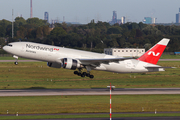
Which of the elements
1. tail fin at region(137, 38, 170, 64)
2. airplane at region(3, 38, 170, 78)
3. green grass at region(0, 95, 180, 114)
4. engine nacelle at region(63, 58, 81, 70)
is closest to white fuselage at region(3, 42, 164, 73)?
airplane at region(3, 38, 170, 78)

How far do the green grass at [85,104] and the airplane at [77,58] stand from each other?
271 inches

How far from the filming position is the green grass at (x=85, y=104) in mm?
39438

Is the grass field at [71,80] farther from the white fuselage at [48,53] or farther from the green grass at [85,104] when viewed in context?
the green grass at [85,104]

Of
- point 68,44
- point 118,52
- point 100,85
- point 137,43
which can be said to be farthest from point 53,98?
point 137,43

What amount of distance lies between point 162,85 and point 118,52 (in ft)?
277

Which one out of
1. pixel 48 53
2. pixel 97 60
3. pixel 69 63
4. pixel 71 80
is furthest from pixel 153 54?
pixel 71 80

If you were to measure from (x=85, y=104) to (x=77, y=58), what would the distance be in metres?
12.3

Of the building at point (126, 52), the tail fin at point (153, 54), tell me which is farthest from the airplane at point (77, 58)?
the building at point (126, 52)

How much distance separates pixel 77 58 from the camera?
52.7 m

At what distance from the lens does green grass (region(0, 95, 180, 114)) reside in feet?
129

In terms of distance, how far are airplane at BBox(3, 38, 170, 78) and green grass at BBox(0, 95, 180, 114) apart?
6890 millimetres

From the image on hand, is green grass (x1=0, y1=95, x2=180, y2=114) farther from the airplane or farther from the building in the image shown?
the building

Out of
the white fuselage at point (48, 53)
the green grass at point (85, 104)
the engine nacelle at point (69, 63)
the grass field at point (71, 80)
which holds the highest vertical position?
the white fuselage at point (48, 53)

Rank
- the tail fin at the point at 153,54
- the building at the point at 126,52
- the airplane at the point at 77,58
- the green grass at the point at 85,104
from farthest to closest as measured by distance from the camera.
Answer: the building at the point at 126,52
the tail fin at the point at 153,54
the airplane at the point at 77,58
the green grass at the point at 85,104
